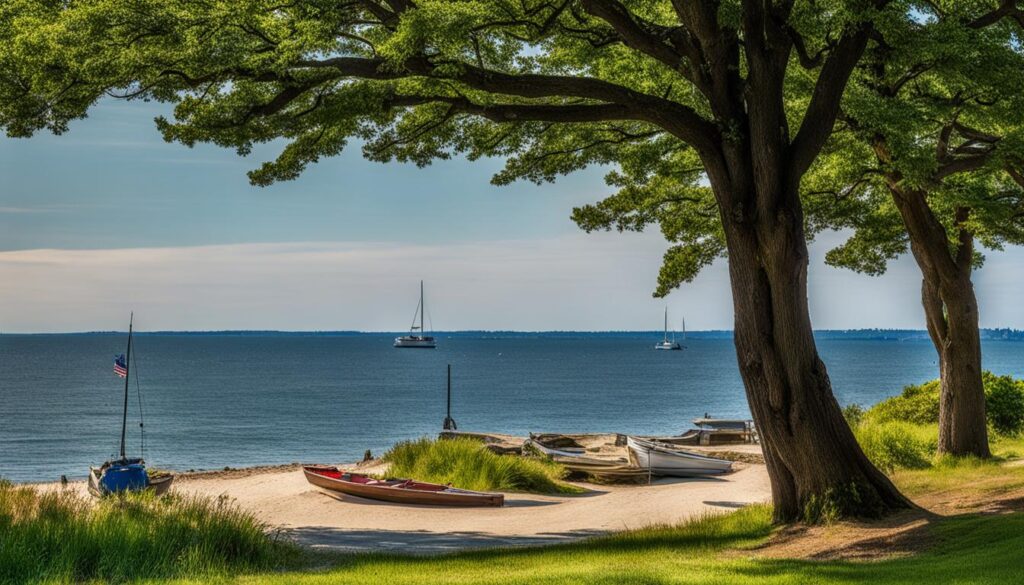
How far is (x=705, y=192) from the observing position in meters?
20.0

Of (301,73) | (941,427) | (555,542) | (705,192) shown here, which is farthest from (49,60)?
(941,427)

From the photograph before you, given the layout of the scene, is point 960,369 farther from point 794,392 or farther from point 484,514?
point 484,514

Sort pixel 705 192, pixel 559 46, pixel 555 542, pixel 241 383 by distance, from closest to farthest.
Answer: pixel 555 542 → pixel 559 46 → pixel 705 192 → pixel 241 383

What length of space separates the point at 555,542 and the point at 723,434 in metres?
22.7

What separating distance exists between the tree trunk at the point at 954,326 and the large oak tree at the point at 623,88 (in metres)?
5.97

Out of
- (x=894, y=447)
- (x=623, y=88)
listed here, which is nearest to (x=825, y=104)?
(x=623, y=88)

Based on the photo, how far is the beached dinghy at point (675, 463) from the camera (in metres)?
25.6

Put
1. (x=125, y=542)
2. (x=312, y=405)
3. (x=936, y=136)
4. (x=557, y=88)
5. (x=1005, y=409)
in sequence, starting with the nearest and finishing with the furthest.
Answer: (x=125, y=542), (x=557, y=88), (x=936, y=136), (x=1005, y=409), (x=312, y=405)

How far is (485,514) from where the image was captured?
18453 mm

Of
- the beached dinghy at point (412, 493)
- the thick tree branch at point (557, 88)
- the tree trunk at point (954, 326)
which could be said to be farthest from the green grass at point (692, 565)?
the tree trunk at point (954, 326)

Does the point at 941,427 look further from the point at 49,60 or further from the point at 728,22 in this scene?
the point at 49,60

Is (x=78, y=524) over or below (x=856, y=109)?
below

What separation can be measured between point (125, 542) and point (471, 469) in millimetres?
11870

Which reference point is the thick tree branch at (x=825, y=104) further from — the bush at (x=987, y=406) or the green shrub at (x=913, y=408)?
the green shrub at (x=913, y=408)
